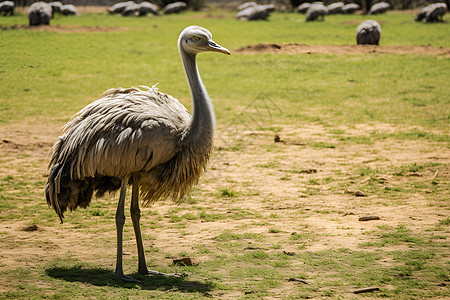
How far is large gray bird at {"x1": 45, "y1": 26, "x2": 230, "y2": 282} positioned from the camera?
5.18 meters

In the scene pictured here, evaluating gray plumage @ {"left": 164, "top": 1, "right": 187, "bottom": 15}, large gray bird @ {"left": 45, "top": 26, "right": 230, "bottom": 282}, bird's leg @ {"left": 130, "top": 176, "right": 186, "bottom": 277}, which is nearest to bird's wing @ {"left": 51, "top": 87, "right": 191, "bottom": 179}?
large gray bird @ {"left": 45, "top": 26, "right": 230, "bottom": 282}

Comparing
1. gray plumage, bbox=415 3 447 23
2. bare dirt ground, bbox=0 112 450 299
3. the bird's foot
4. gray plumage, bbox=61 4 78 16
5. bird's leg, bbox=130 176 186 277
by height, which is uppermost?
gray plumage, bbox=61 4 78 16

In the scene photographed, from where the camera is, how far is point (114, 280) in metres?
5.07

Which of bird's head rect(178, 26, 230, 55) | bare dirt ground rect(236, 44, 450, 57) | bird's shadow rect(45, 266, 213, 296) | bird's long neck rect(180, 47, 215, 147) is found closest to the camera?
bird's shadow rect(45, 266, 213, 296)

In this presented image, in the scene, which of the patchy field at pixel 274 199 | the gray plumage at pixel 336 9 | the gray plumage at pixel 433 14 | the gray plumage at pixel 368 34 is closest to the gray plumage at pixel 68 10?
the gray plumage at pixel 336 9

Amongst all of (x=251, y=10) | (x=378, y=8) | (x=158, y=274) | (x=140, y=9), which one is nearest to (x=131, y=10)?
(x=140, y=9)

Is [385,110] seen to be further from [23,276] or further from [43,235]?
[23,276]

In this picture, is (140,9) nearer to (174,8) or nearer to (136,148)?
(174,8)

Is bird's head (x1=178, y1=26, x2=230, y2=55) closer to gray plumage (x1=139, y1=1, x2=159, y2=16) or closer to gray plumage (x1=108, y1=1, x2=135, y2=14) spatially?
gray plumage (x1=139, y1=1, x2=159, y2=16)

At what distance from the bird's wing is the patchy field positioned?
85cm

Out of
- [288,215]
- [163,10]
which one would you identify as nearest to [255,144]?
[288,215]

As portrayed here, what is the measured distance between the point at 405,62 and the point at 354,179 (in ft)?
35.4

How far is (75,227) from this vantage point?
22.4 ft

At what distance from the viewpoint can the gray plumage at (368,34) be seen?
33.5 ft
